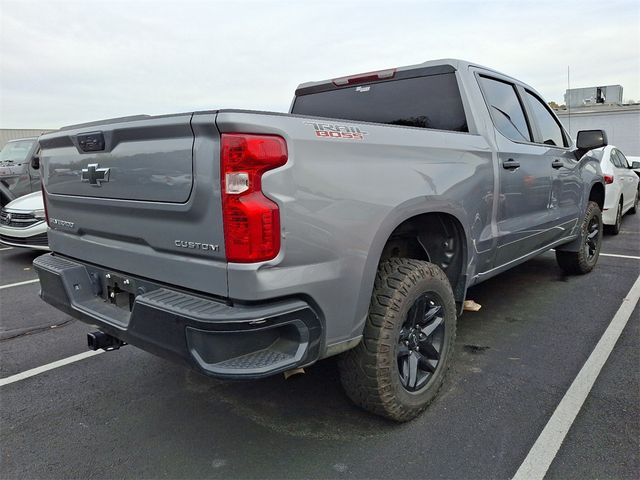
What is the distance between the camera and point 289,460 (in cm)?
245

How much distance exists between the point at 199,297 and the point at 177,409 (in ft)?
3.93

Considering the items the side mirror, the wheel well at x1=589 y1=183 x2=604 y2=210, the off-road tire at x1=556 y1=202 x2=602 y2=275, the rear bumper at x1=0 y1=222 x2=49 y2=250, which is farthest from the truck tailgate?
the wheel well at x1=589 y1=183 x2=604 y2=210

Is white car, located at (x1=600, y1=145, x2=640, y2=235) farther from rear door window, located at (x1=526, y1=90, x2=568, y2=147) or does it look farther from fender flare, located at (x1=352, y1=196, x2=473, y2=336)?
fender flare, located at (x1=352, y1=196, x2=473, y2=336)

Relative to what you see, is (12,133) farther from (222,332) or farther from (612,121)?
(612,121)

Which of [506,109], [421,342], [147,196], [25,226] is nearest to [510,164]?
[506,109]

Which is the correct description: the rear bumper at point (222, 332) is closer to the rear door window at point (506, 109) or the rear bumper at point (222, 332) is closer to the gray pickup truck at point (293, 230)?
the gray pickup truck at point (293, 230)

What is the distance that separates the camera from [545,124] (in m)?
4.57

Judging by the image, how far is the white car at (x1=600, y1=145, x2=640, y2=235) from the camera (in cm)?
781

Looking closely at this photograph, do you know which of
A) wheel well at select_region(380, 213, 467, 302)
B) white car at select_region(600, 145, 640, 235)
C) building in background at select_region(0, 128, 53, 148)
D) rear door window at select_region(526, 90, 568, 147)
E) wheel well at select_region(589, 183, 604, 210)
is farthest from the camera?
building in background at select_region(0, 128, 53, 148)

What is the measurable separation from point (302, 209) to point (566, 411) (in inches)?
78.9

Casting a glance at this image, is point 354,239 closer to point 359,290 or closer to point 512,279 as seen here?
point 359,290

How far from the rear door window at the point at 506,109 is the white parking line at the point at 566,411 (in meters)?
1.71

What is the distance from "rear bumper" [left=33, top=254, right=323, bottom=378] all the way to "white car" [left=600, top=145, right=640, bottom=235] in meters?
6.87

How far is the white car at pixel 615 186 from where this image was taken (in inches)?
307
